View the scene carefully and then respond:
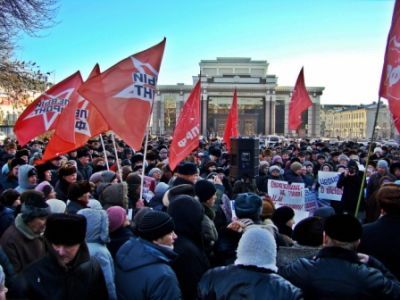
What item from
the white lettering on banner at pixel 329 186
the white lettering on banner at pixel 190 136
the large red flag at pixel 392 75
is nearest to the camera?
the large red flag at pixel 392 75

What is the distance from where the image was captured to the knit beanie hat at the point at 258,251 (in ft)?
8.40

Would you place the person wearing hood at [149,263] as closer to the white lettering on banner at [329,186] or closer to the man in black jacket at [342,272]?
the man in black jacket at [342,272]

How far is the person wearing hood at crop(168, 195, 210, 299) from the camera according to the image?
11.1ft

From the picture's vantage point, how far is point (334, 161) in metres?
13.0

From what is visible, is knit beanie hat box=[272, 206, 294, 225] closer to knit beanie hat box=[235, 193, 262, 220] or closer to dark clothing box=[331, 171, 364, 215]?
knit beanie hat box=[235, 193, 262, 220]

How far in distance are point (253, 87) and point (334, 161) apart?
6822cm

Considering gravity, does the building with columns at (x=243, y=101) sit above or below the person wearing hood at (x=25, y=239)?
above

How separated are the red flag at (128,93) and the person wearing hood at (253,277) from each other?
3.47 metres

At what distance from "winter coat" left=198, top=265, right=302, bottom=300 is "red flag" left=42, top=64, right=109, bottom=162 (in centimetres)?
533

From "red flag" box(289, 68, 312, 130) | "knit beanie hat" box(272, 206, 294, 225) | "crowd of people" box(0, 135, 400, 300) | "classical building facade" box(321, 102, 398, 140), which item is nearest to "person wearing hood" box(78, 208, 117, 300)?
"crowd of people" box(0, 135, 400, 300)

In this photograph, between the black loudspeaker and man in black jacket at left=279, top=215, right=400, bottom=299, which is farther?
the black loudspeaker

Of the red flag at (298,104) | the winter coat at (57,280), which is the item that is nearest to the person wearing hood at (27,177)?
the winter coat at (57,280)

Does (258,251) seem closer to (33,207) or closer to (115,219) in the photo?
(115,219)

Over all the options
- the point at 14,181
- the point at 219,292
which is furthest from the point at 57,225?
the point at 14,181
